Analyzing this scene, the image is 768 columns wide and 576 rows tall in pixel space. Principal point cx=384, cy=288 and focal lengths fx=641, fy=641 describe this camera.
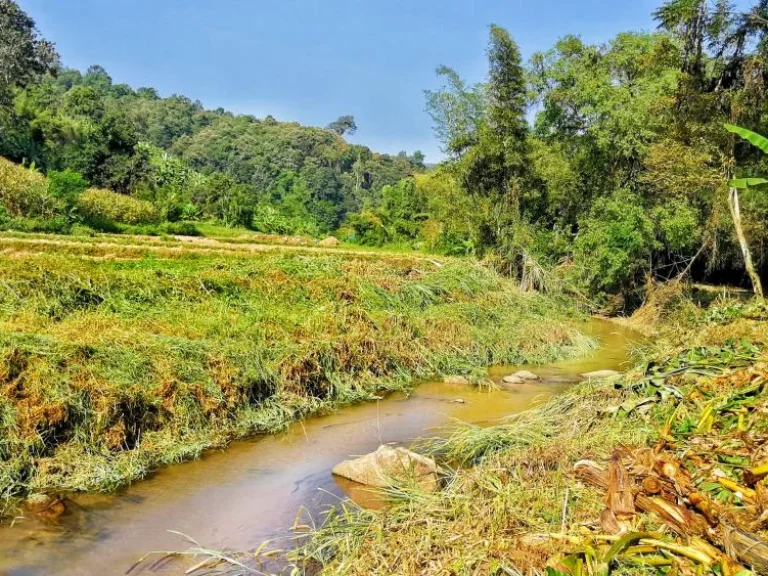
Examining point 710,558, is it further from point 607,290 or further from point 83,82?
point 83,82

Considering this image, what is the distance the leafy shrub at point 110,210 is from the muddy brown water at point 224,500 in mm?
20369

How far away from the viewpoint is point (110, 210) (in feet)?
93.5

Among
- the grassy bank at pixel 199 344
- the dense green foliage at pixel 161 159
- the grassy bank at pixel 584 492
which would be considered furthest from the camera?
the dense green foliage at pixel 161 159

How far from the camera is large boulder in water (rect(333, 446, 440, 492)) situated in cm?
675

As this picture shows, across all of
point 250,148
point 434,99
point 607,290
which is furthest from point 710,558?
point 250,148

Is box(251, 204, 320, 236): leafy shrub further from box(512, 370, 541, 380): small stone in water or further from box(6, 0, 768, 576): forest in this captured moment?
box(512, 370, 541, 380): small stone in water

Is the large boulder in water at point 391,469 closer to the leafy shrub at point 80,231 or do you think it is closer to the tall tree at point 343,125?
the leafy shrub at point 80,231

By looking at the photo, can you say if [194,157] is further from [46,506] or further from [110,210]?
[46,506]

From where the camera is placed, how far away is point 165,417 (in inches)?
342

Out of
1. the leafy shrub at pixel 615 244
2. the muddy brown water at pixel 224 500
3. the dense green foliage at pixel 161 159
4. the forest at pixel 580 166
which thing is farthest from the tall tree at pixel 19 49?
the muddy brown water at pixel 224 500

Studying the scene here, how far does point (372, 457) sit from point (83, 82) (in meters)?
122

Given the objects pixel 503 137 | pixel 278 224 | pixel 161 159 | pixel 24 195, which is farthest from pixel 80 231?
pixel 161 159

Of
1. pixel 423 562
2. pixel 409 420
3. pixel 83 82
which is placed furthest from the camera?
pixel 83 82

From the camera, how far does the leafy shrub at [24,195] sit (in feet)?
77.4
